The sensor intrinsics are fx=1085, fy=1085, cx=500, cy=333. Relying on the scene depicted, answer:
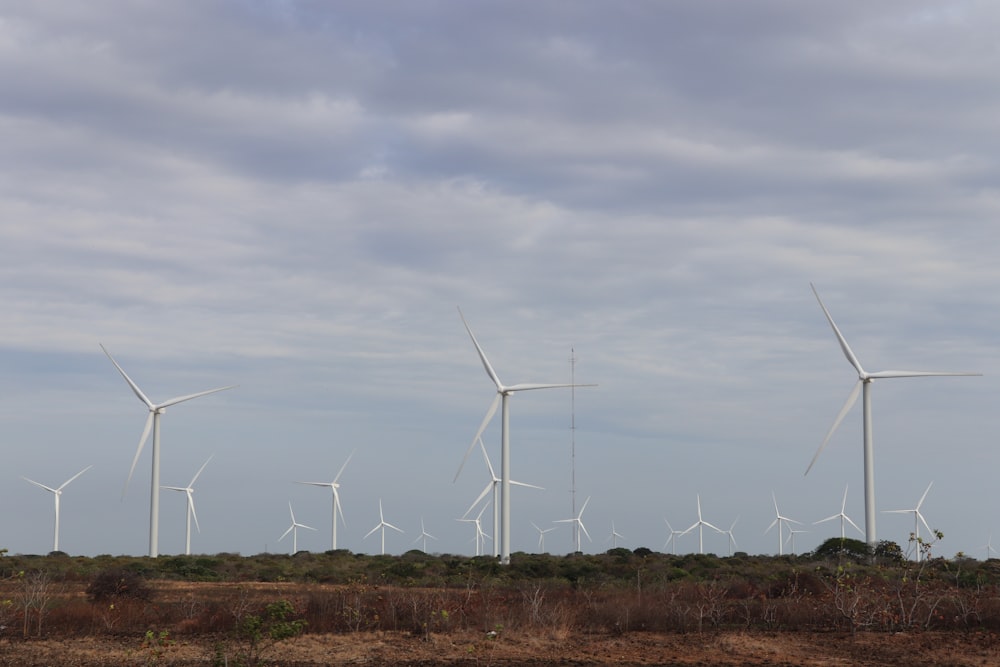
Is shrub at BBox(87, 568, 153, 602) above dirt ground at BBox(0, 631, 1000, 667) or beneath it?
above

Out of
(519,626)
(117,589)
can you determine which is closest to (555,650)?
(519,626)

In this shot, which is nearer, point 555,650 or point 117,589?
point 555,650

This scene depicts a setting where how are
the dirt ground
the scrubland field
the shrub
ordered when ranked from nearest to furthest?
the dirt ground
the scrubland field
the shrub

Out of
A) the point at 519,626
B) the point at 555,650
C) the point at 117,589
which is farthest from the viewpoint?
the point at 117,589

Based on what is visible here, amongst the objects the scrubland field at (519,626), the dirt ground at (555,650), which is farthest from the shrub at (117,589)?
the dirt ground at (555,650)

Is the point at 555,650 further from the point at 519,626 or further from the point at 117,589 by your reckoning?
the point at 117,589

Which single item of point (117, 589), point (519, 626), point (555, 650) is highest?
point (117, 589)

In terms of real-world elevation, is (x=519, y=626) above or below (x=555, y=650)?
above

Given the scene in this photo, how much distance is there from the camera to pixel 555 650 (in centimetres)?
2623

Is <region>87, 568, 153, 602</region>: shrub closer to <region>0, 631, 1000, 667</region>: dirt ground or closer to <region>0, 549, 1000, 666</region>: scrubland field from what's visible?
<region>0, 549, 1000, 666</region>: scrubland field

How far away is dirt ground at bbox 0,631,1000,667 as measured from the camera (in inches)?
974

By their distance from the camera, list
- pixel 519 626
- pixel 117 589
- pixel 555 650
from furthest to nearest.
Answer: pixel 117 589, pixel 519 626, pixel 555 650

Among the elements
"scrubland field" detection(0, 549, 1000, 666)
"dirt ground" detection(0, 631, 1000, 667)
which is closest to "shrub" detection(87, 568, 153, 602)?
"scrubland field" detection(0, 549, 1000, 666)

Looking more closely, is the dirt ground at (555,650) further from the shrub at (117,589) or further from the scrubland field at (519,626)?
the shrub at (117,589)
